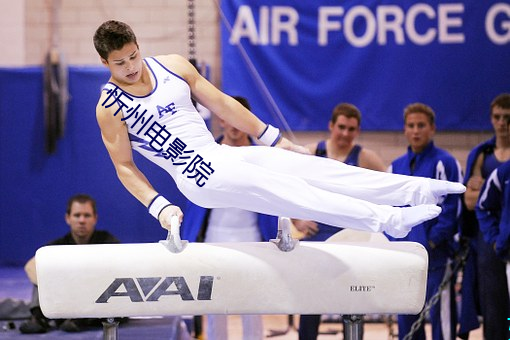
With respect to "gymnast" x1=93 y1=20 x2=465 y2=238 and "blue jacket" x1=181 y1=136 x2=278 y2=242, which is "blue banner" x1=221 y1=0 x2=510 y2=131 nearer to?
"blue jacket" x1=181 y1=136 x2=278 y2=242

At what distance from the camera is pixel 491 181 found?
531 centimetres

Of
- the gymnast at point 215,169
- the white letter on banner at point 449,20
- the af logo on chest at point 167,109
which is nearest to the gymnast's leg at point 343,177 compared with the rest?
the gymnast at point 215,169

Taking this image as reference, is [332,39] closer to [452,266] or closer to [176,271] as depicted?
[452,266]

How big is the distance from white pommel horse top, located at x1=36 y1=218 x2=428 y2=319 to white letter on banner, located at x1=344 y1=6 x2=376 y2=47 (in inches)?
176

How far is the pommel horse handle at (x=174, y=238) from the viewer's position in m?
3.94

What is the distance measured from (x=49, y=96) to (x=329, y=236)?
3755 millimetres

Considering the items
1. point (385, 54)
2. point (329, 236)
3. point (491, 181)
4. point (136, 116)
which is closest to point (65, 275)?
point (136, 116)

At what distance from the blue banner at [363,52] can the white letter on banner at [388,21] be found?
10mm

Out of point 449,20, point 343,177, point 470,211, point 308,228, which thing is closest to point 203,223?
point 308,228

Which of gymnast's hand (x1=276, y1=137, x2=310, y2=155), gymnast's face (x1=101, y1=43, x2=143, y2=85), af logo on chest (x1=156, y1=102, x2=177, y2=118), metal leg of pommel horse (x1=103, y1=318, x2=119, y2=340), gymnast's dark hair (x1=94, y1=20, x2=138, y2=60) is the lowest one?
metal leg of pommel horse (x1=103, y1=318, x2=119, y2=340)

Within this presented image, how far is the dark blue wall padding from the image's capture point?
831cm

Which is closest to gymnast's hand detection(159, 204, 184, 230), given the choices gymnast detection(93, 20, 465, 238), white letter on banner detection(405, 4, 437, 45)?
A: gymnast detection(93, 20, 465, 238)

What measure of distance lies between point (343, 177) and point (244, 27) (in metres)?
4.47

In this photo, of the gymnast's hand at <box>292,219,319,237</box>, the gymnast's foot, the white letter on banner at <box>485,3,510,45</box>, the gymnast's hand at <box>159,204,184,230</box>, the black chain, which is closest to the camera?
the gymnast's foot
